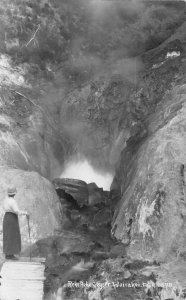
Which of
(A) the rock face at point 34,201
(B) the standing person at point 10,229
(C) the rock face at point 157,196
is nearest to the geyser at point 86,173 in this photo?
(C) the rock face at point 157,196

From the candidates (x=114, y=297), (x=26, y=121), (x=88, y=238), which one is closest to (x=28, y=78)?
(x=26, y=121)

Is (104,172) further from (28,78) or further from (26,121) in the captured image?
(28,78)

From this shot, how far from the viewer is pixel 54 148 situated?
64.0 feet

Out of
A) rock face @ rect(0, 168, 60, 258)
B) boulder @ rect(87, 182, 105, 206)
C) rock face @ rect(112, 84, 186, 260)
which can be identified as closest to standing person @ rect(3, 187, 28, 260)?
rock face @ rect(0, 168, 60, 258)

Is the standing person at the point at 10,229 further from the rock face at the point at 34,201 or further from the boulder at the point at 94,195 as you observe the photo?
the boulder at the point at 94,195

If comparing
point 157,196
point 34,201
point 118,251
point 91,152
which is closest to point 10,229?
point 118,251

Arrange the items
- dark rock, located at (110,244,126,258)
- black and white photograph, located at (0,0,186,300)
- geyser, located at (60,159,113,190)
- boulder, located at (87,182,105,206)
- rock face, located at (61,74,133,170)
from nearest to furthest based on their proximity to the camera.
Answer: black and white photograph, located at (0,0,186,300) → dark rock, located at (110,244,126,258) → boulder, located at (87,182,105,206) → geyser, located at (60,159,113,190) → rock face, located at (61,74,133,170)

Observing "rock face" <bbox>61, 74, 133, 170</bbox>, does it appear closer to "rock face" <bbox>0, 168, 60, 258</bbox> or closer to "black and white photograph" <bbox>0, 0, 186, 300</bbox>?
"black and white photograph" <bbox>0, 0, 186, 300</bbox>

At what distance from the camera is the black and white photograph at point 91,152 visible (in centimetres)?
1101

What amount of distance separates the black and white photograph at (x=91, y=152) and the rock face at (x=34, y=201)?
0.11 feet

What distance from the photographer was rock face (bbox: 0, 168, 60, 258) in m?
13.2

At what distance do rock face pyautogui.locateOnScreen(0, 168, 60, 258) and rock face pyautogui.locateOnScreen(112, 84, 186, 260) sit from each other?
5.80 feet

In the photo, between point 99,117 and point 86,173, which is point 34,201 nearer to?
point 86,173

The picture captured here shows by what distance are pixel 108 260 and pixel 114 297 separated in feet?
4.81
